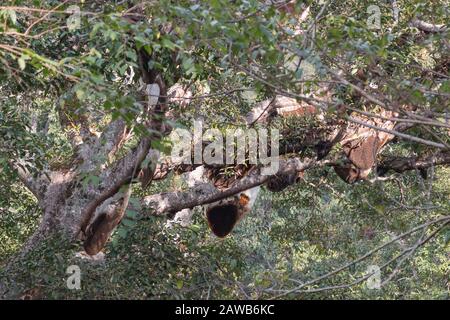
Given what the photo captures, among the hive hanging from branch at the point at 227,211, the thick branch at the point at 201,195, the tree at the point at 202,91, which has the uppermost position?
the tree at the point at 202,91

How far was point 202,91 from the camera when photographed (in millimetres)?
7703

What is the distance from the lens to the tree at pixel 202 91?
4.12 metres

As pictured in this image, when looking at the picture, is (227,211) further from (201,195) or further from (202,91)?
(202,91)

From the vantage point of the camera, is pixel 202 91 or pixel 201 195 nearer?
pixel 201 195

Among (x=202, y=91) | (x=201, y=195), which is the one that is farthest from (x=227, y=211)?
(x=202, y=91)

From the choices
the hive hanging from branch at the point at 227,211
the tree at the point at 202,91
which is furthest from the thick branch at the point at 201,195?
the hive hanging from branch at the point at 227,211

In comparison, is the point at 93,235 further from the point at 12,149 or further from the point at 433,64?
the point at 433,64

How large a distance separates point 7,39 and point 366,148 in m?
3.29

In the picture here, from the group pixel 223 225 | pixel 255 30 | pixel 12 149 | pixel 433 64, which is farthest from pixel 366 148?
pixel 255 30

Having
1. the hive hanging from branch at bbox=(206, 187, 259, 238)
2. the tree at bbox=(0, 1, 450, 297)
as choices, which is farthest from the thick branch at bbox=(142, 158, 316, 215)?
the hive hanging from branch at bbox=(206, 187, 259, 238)

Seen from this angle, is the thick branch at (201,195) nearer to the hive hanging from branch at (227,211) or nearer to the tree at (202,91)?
the tree at (202,91)

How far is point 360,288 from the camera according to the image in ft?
23.0

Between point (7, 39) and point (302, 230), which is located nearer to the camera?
point (7, 39)

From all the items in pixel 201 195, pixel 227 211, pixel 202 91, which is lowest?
pixel 227 211
